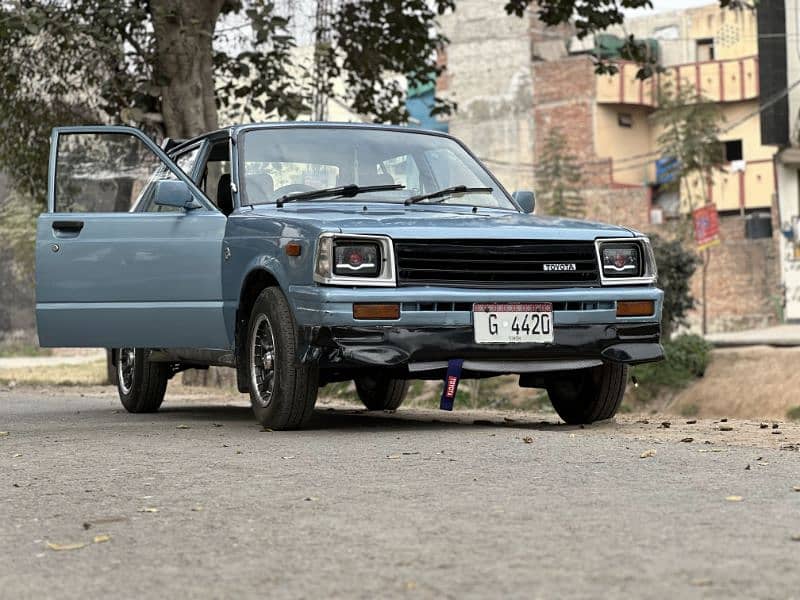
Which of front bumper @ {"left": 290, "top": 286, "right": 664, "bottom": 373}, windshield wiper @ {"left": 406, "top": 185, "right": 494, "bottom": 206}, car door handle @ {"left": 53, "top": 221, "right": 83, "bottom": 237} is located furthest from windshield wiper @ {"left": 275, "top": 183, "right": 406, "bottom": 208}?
car door handle @ {"left": 53, "top": 221, "right": 83, "bottom": 237}

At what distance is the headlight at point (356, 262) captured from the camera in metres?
8.09

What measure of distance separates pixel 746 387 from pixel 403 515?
18.2 m

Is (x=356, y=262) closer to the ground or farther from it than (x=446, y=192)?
closer to the ground

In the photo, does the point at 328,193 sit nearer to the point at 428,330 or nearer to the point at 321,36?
the point at 428,330

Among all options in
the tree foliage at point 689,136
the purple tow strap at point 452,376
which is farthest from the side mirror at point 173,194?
the tree foliage at point 689,136

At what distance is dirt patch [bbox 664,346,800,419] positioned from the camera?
70.1 feet

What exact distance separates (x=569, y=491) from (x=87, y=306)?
446 cm

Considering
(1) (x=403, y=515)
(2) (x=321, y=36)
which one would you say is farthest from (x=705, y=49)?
(1) (x=403, y=515)

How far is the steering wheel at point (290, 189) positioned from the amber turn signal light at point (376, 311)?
1.47 metres

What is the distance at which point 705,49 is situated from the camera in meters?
61.3

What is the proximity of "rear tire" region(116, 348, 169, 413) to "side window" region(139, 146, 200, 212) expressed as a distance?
1253mm

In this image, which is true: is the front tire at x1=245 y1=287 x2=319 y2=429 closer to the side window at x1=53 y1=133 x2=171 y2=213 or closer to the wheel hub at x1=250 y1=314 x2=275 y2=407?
the wheel hub at x1=250 y1=314 x2=275 y2=407

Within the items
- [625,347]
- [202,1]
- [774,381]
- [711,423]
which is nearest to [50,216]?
[625,347]

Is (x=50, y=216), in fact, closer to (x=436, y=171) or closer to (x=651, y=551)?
(x=436, y=171)
